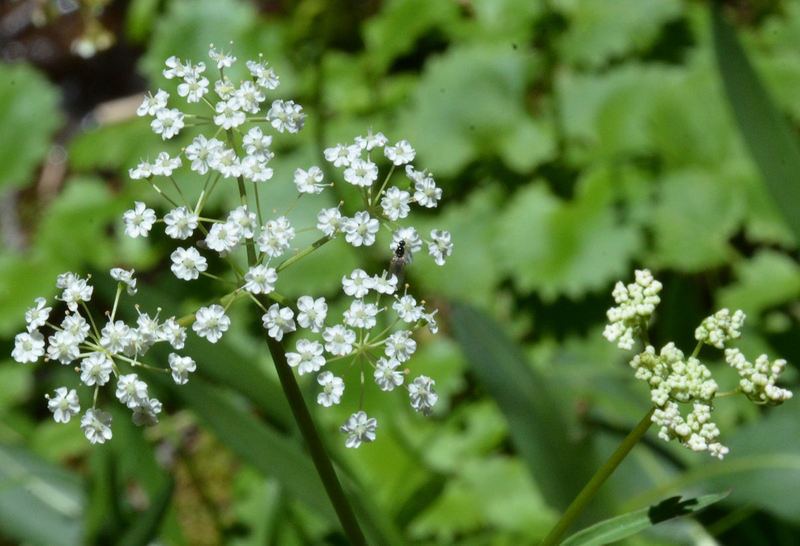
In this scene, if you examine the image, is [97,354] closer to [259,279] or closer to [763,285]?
[259,279]

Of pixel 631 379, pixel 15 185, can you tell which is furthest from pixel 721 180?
pixel 15 185

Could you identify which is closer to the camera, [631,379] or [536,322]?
[631,379]

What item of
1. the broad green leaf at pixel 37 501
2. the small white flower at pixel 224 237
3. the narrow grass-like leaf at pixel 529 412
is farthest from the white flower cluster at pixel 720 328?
the broad green leaf at pixel 37 501

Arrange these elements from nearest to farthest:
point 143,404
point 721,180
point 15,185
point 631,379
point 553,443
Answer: point 143,404 < point 553,443 < point 631,379 < point 721,180 < point 15,185

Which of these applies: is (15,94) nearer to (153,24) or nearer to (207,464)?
(153,24)

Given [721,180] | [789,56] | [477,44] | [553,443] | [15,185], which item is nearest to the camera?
[553,443]

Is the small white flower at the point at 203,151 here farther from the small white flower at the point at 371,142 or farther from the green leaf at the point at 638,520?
the green leaf at the point at 638,520
